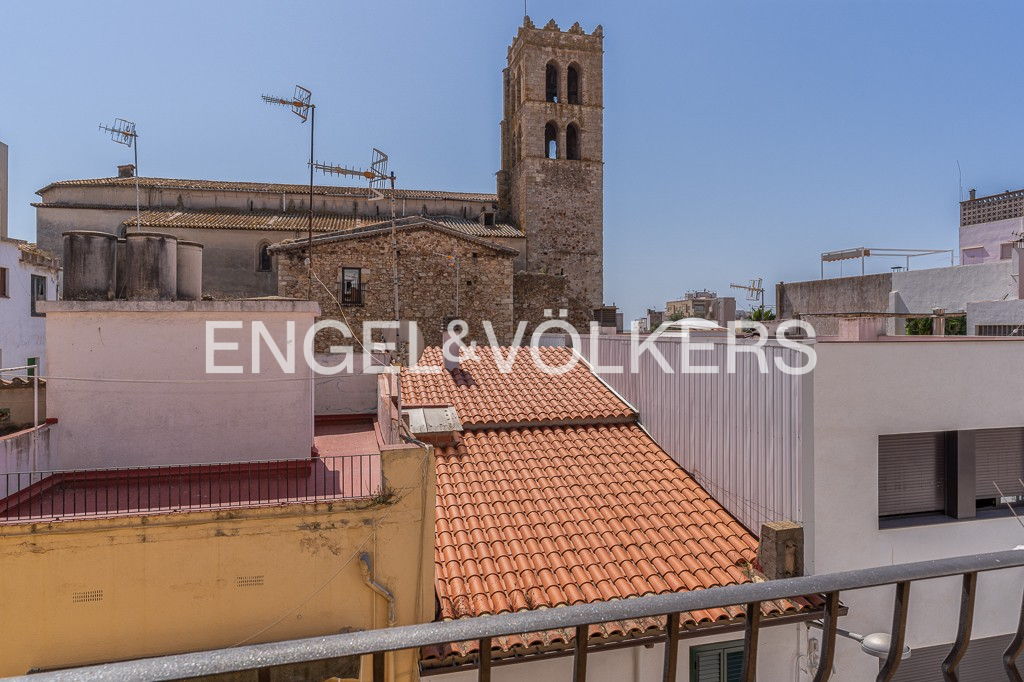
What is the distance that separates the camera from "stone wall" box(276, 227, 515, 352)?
63.5ft

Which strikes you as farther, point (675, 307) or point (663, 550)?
point (675, 307)

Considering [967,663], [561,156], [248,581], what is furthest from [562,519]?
[561,156]

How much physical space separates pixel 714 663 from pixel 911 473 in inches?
127

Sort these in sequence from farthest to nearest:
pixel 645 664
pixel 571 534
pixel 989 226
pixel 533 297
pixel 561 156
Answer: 1. pixel 561 156
2. pixel 533 297
3. pixel 989 226
4. pixel 571 534
5. pixel 645 664

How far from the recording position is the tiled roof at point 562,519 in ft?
19.5

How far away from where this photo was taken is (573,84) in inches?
1371

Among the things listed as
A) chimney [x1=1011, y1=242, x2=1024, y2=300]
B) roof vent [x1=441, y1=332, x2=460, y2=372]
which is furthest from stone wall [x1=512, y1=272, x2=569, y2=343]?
chimney [x1=1011, y1=242, x2=1024, y2=300]

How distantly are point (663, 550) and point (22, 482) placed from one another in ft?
23.9

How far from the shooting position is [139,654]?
17.9 feet

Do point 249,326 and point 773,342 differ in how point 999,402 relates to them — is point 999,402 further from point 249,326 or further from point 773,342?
point 249,326

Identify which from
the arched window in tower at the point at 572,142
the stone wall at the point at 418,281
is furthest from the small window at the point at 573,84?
the stone wall at the point at 418,281

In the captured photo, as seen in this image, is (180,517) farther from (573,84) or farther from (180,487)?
(573,84)

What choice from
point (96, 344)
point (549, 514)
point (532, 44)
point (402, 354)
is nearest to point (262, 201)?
point (532, 44)

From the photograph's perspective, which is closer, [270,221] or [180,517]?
[180,517]
